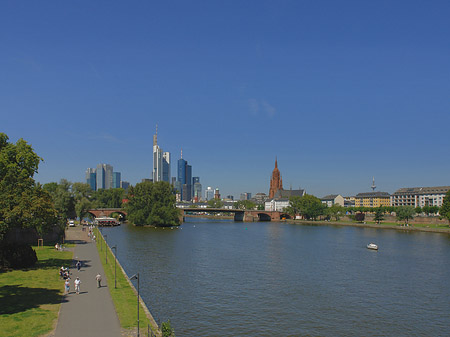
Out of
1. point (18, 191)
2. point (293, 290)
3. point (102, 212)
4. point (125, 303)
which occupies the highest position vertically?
point (18, 191)

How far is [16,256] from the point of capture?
46.1 meters

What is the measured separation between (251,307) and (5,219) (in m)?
28.5

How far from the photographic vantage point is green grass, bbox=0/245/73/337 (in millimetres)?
25842

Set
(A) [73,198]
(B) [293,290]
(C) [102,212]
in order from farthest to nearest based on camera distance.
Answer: (C) [102,212]
(A) [73,198]
(B) [293,290]

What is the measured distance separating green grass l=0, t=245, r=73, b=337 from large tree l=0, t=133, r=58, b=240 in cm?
551

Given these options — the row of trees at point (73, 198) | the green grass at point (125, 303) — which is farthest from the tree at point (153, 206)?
the green grass at point (125, 303)

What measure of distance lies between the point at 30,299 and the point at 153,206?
103314 mm

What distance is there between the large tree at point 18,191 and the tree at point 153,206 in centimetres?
7775

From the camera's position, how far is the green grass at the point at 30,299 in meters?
25.8

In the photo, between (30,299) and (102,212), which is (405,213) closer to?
(102,212)

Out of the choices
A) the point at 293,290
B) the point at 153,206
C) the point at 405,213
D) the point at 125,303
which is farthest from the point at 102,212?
the point at 125,303

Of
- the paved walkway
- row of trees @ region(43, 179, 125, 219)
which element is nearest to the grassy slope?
the paved walkway

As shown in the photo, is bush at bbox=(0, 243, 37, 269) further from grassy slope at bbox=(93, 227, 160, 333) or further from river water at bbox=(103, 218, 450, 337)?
river water at bbox=(103, 218, 450, 337)

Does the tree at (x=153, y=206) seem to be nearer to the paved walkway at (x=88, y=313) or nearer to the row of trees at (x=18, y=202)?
the row of trees at (x=18, y=202)
